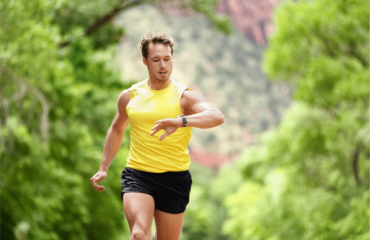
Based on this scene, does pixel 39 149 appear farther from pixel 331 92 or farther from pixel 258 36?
pixel 258 36

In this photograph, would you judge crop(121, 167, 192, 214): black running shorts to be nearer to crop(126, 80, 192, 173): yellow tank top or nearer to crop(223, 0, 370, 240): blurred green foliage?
crop(126, 80, 192, 173): yellow tank top

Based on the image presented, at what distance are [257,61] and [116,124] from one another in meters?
113

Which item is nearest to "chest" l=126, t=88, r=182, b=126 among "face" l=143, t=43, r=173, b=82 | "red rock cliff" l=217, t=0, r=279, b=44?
"face" l=143, t=43, r=173, b=82

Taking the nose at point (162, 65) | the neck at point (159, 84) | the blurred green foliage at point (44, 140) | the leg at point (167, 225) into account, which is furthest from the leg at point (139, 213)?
the blurred green foliage at point (44, 140)

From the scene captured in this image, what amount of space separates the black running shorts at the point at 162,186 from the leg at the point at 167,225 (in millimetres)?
39

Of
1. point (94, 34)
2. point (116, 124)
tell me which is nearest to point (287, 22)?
point (94, 34)

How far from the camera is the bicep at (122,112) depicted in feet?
11.7

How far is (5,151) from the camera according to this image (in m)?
7.86

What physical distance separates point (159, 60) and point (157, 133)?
54 cm

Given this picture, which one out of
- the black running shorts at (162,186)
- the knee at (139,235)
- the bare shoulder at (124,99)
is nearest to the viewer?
the knee at (139,235)

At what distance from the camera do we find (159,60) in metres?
3.32

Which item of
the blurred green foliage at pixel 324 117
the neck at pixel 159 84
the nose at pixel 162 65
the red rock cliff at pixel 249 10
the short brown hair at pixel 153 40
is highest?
the red rock cliff at pixel 249 10

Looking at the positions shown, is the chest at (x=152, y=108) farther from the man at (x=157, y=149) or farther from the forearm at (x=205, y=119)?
the forearm at (x=205, y=119)

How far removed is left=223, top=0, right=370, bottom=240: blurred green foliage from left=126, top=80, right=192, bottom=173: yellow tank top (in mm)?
9319
